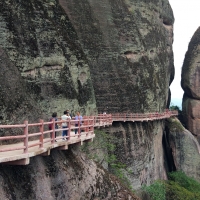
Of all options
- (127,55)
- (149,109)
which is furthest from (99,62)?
(149,109)

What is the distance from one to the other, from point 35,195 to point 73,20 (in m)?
22.1

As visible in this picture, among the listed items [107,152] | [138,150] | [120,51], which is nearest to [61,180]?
[107,152]

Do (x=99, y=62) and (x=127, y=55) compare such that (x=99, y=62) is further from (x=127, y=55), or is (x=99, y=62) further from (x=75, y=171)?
(x=75, y=171)

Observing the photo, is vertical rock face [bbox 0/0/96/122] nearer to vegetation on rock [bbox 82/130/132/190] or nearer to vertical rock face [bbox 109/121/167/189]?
vegetation on rock [bbox 82/130/132/190]

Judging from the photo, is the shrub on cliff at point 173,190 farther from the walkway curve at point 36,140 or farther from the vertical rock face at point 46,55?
the vertical rock face at point 46,55

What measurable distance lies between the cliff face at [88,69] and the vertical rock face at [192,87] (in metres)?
4.59

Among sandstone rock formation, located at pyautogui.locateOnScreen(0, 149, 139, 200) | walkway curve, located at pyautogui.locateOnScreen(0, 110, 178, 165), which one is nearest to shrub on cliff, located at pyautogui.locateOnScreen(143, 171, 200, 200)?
walkway curve, located at pyautogui.locateOnScreen(0, 110, 178, 165)

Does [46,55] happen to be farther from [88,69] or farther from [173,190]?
[173,190]

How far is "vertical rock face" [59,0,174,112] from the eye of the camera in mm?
30547

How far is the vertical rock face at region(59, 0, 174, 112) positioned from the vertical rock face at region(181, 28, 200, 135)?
30.1 ft

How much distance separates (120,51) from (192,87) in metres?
17.1

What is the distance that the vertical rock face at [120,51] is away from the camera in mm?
30547

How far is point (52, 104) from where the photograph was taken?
20484 millimetres

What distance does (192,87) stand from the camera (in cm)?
4575
